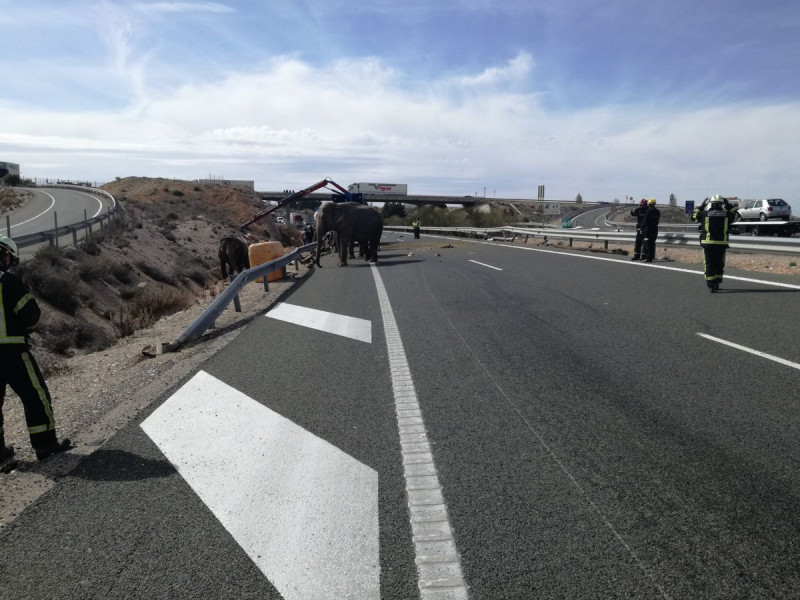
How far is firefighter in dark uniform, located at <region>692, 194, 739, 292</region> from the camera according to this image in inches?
488

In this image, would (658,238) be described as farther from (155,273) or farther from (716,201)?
(155,273)

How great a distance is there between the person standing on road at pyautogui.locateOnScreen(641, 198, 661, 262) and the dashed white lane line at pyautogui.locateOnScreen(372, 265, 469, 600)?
51.8ft

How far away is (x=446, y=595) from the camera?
293 cm

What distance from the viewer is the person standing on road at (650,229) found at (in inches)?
783

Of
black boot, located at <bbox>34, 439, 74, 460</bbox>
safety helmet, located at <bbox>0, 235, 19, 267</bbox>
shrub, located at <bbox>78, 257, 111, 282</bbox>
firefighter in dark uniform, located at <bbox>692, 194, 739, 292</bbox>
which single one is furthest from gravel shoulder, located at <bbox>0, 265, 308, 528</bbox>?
shrub, located at <bbox>78, 257, 111, 282</bbox>

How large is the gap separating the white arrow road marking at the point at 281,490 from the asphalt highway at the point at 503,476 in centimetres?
3

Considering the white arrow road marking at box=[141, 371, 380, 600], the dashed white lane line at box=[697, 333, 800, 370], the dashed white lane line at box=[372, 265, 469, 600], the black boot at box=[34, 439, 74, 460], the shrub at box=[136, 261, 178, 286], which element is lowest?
the shrub at box=[136, 261, 178, 286]

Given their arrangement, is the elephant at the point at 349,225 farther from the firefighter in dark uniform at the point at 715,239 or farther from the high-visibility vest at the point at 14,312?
the high-visibility vest at the point at 14,312

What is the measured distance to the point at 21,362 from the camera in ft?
16.3

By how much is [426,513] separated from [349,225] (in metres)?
20.7

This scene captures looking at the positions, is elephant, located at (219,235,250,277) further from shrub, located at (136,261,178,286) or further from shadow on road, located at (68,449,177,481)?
shadow on road, located at (68,449,177,481)

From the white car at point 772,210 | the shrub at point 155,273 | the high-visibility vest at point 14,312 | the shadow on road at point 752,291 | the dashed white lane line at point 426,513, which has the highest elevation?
the white car at point 772,210

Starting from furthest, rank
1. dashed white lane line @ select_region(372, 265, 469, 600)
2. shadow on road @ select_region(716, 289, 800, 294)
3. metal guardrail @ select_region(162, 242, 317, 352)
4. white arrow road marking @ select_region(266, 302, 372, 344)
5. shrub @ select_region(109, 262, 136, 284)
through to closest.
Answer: shrub @ select_region(109, 262, 136, 284) < shadow on road @ select_region(716, 289, 800, 294) < white arrow road marking @ select_region(266, 302, 372, 344) < metal guardrail @ select_region(162, 242, 317, 352) < dashed white lane line @ select_region(372, 265, 469, 600)

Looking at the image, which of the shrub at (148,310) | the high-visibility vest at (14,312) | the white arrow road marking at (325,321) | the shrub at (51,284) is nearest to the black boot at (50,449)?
the high-visibility vest at (14,312)
